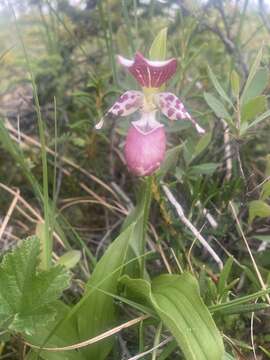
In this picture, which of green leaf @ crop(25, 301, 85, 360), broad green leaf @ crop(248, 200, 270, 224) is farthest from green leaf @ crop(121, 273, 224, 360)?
broad green leaf @ crop(248, 200, 270, 224)

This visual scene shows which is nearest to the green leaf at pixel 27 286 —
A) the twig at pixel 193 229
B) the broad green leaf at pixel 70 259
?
the broad green leaf at pixel 70 259

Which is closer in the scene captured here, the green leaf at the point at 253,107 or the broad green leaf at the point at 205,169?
the green leaf at the point at 253,107

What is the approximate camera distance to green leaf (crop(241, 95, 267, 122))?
3.44 ft

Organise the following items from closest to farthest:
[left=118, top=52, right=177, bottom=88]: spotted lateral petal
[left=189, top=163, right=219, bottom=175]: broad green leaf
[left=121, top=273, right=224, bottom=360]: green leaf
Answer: [left=121, top=273, right=224, bottom=360]: green leaf → [left=118, top=52, right=177, bottom=88]: spotted lateral petal → [left=189, top=163, right=219, bottom=175]: broad green leaf

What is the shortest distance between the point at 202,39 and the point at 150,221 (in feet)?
2.60

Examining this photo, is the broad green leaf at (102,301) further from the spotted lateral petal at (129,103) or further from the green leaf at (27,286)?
the spotted lateral petal at (129,103)

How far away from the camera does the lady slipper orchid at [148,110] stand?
0.98m

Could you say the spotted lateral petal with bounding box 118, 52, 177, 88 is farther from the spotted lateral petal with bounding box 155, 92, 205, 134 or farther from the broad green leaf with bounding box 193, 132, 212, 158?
the broad green leaf with bounding box 193, 132, 212, 158

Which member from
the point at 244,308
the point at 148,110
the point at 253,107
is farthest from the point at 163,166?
the point at 244,308

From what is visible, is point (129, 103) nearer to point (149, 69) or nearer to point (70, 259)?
point (149, 69)

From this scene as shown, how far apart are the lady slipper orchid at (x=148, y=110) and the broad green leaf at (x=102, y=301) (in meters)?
0.14

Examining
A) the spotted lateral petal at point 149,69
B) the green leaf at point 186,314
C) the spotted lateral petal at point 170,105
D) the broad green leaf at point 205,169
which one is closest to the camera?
the green leaf at point 186,314

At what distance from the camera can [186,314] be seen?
0.91 metres

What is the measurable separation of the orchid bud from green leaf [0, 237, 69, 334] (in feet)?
0.75
